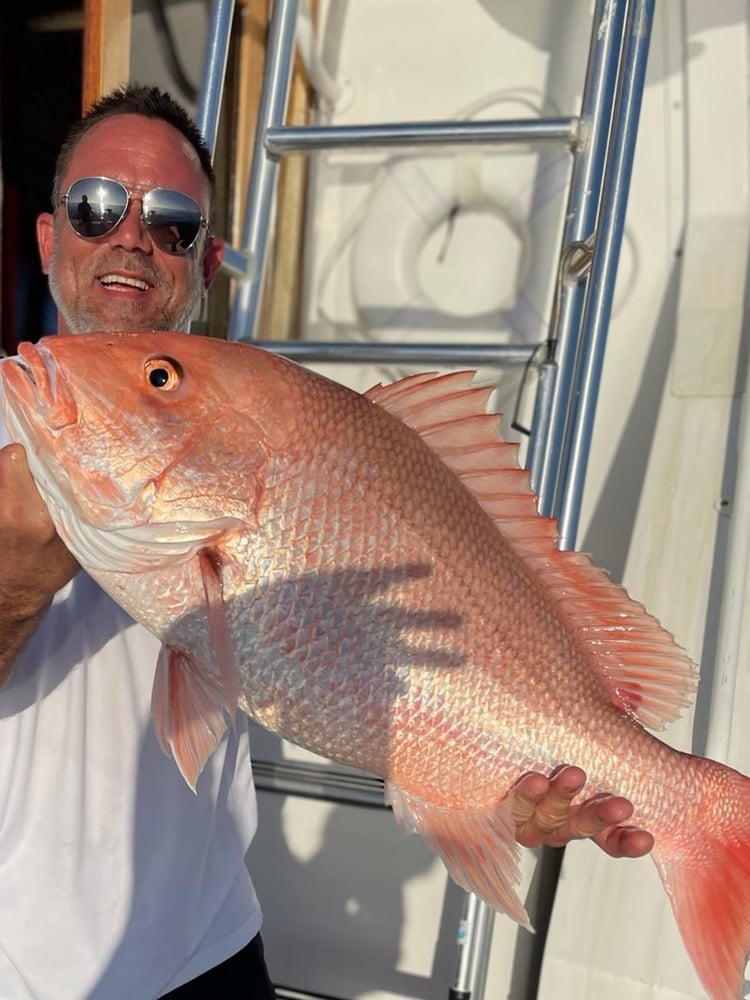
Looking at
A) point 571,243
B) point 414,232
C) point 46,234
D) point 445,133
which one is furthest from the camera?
point 414,232

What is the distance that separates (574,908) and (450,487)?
3.44ft

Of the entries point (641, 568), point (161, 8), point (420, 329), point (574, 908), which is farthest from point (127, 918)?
point (161, 8)

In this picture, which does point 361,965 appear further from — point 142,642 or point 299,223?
point 299,223

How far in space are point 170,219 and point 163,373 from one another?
1.70ft

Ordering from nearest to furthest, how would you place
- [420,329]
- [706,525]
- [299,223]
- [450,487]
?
1. [450,487]
2. [706,525]
3. [420,329]
4. [299,223]

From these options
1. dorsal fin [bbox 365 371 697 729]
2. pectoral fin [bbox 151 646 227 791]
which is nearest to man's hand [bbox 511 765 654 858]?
dorsal fin [bbox 365 371 697 729]

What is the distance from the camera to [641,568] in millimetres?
1868

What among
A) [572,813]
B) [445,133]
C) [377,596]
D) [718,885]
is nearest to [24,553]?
[377,596]

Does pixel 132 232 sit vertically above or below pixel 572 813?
above

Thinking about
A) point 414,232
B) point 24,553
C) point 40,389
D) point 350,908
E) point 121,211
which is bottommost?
point 350,908

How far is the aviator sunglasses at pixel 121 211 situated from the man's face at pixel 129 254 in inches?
0.4

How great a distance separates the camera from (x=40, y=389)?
88 centimetres

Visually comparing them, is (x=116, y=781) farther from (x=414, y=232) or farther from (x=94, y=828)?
(x=414, y=232)

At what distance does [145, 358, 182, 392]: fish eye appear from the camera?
936 millimetres
